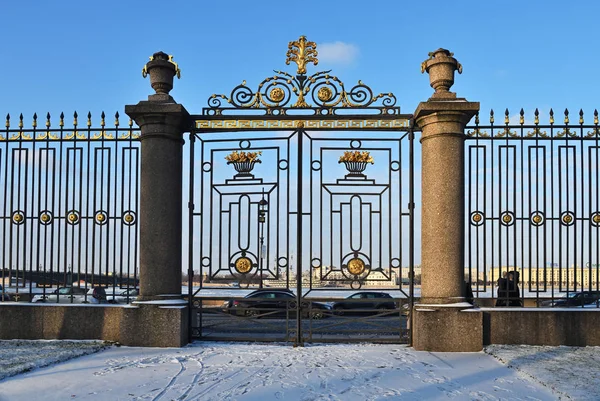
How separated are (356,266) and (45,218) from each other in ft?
17.4

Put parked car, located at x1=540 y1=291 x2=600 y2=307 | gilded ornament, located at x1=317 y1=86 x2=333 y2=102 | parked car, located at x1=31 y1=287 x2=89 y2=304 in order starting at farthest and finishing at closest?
gilded ornament, located at x1=317 y1=86 x2=333 y2=102 → parked car, located at x1=31 y1=287 x2=89 y2=304 → parked car, located at x1=540 y1=291 x2=600 y2=307

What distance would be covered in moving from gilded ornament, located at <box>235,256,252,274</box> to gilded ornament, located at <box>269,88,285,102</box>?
2.71m

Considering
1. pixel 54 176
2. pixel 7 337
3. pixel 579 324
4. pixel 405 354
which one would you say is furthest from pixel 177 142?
pixel 579 324

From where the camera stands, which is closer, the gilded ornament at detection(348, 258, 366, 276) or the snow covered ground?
the snow covered ground

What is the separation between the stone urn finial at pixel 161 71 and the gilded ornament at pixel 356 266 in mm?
4179

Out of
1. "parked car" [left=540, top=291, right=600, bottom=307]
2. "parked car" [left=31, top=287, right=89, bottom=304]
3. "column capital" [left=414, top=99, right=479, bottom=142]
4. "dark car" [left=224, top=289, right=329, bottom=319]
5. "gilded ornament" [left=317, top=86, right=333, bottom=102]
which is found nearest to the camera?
"column capital" [left=414, top=99, right=479, bottom=142]

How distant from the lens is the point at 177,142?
9883 mm

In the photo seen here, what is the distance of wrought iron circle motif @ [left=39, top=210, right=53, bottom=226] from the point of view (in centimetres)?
1006

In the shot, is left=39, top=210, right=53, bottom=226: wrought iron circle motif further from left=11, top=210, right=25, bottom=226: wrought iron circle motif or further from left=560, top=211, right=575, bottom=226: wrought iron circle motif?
left=560, top=211, right=575, bottom=226: wrought iron circle motif

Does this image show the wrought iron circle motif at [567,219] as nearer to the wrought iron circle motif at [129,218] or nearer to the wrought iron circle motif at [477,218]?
the wrought iron circle motif at [477,218]

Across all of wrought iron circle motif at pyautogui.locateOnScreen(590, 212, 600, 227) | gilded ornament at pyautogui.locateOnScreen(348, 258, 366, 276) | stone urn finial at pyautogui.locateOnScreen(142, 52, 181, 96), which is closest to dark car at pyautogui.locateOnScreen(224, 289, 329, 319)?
gilded ornament at pyautogui.locateOnScreen(348, 258, 366, 276)

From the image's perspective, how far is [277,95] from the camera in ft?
32.7

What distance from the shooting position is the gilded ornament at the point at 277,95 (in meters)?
9.97

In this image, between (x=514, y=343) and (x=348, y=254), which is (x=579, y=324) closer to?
(x=514, y=343)
